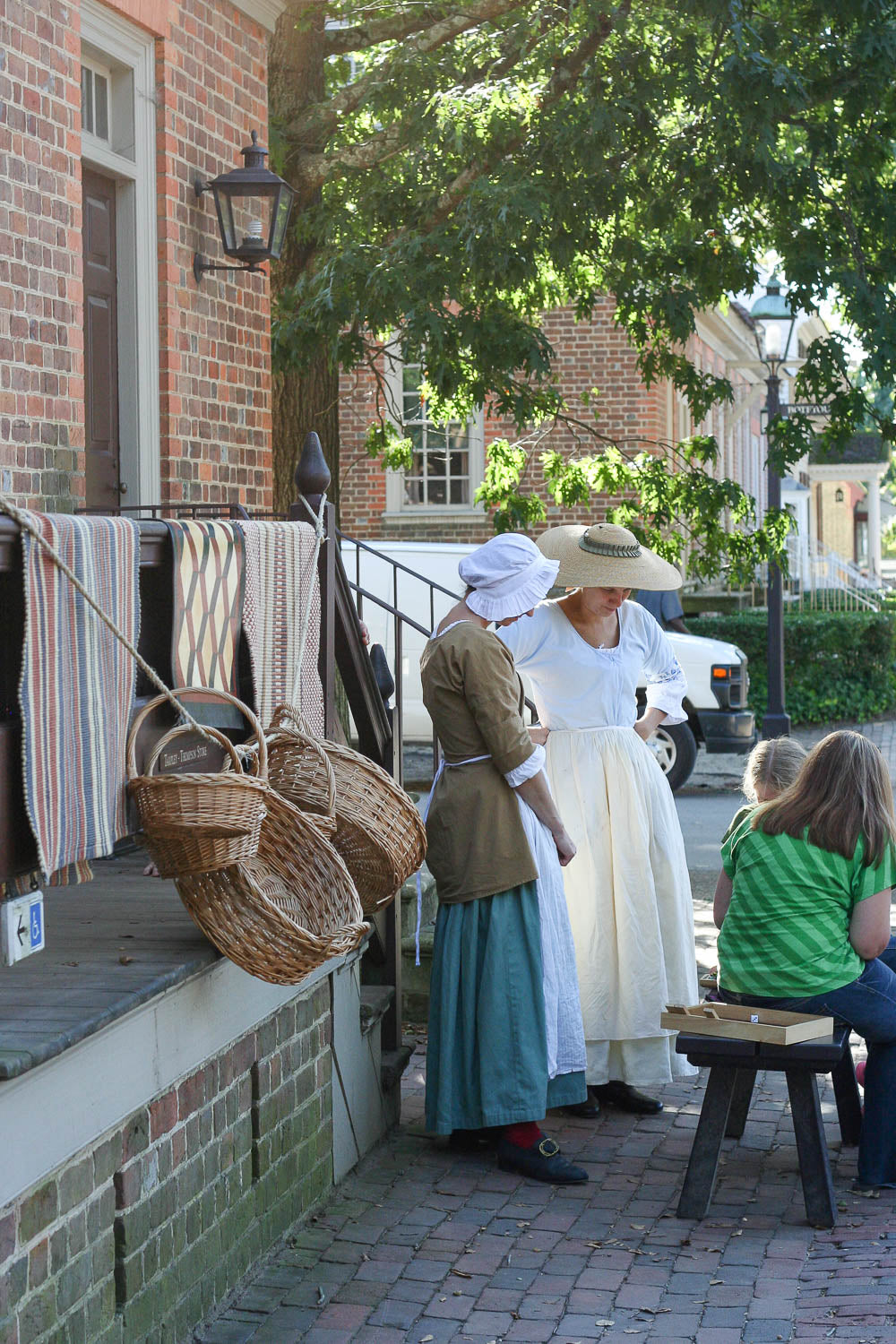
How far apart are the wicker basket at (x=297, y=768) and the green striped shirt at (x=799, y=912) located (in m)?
1.40

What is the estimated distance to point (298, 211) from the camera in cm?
1055

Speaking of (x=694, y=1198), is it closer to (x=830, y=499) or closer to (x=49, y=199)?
(x=49, y=199)

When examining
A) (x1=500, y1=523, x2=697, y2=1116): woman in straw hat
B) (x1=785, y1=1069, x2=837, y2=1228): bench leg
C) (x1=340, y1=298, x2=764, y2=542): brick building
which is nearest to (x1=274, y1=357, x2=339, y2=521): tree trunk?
(x1=500, y1=523, x2=697, y2=1116): woman in straw hat

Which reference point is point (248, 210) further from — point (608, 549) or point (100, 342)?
point (608, 549)

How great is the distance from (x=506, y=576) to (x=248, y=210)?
318 centimetres

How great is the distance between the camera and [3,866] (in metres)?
3.00

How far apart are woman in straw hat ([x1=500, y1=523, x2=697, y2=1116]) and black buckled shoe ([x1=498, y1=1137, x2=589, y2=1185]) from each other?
2.01 feet

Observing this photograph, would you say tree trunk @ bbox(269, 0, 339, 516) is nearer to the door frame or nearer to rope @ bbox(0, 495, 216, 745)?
the door frame

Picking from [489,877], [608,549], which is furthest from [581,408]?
[489,877]

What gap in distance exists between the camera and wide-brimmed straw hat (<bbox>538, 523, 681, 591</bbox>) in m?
5.67

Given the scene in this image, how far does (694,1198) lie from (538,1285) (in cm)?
67

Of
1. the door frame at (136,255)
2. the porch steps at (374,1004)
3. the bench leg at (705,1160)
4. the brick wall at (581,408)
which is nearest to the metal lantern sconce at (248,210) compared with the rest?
the door frame at (136,255)

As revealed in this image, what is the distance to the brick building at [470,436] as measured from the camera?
1761 centimetres

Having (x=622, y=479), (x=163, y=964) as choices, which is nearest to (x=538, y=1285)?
(x=163, y=964)
